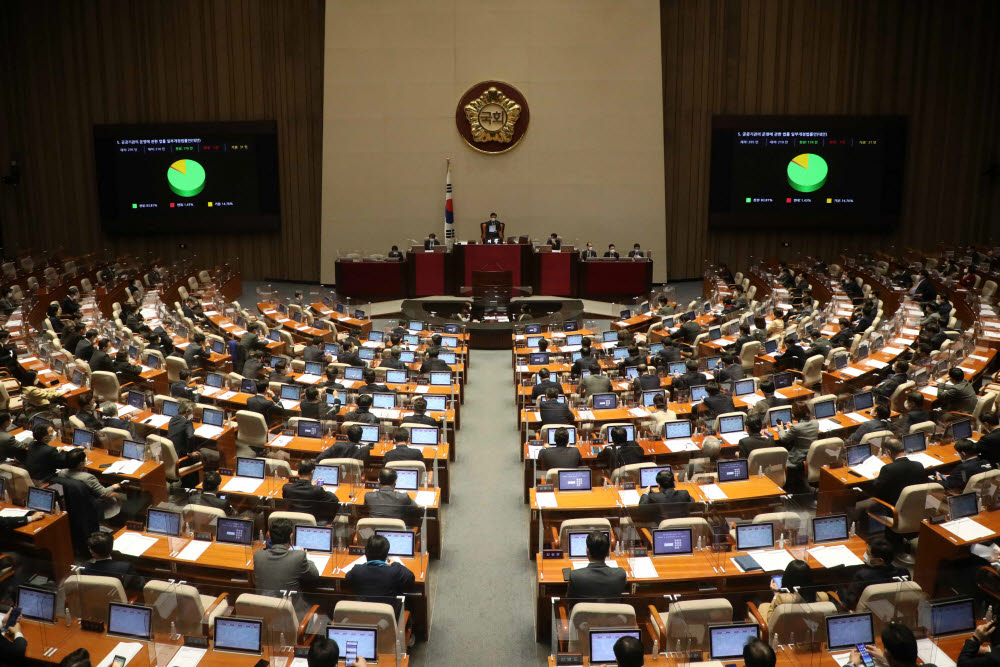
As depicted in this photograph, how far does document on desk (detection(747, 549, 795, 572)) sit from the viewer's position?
261 inches

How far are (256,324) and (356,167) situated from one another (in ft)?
28.6

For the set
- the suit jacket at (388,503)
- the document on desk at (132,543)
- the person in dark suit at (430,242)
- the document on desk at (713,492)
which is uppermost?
the person in dark suit at (430,242)

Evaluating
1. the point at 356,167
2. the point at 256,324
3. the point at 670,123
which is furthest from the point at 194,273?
the point at 670,123

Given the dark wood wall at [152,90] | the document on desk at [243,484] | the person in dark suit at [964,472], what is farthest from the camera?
the dark wood wall at [152,90]

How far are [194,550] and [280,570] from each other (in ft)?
3.34

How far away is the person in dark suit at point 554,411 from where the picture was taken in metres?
10.2

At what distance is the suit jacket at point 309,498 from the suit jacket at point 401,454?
46.2 inches

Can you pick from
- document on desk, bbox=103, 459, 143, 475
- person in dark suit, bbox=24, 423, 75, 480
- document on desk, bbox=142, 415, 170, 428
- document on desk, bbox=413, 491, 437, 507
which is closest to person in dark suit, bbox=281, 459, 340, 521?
document on desk, bbox=413, 491, 437, 507

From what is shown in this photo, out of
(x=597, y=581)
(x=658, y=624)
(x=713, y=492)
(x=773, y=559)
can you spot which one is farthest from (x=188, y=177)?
(x=658, y=624)

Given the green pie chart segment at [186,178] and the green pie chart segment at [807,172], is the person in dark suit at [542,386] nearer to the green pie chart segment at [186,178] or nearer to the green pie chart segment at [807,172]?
the green pie chart segment at [807,172]

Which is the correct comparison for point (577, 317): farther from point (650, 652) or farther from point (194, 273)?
point (650, 652)

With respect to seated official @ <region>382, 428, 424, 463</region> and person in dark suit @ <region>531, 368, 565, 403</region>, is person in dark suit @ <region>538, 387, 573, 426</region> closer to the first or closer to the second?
person in dark suit @ <region>531, 368, 565, 403</region>

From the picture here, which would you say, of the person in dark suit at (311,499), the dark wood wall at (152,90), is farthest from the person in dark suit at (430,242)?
the person in dark suit at (311,499)

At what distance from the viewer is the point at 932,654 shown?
5355 millimetres
